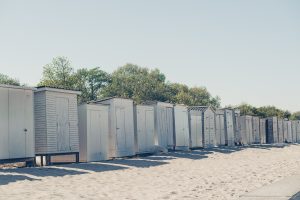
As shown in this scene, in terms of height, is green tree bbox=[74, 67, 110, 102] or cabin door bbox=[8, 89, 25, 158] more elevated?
green tree bbox=[74, 67, 110, 102]

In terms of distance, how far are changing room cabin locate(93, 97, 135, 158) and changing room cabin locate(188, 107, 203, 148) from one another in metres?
8.45

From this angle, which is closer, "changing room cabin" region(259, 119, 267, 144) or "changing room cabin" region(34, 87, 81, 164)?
"changing room cabin" region(34, 87, 81, 164)

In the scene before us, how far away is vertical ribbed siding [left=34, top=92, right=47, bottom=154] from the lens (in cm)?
1694

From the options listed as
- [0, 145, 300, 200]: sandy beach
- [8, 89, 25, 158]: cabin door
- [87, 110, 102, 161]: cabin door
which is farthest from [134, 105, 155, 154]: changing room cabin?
[8, 89, 25, 158]: cabin door

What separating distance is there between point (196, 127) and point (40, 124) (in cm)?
1548

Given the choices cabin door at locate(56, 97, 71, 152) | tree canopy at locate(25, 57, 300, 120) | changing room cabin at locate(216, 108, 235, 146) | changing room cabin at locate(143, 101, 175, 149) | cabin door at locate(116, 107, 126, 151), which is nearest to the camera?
cabin door at locate(56, 97, 71, 152)

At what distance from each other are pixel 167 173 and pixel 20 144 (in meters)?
6.16

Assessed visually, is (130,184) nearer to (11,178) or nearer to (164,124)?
(11,178)

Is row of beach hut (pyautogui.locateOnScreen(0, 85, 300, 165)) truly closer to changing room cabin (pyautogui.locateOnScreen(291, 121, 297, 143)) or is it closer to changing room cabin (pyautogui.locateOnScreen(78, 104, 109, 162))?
changing room cabin (pyautogui.locateOnScreen(78, 104, 109, 162))

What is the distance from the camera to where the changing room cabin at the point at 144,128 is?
74.5 ft

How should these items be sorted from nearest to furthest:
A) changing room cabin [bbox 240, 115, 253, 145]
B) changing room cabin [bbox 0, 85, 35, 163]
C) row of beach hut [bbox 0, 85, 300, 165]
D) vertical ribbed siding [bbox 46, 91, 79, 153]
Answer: changing room cabin [bbox 0, 85, 35, 163] < row of beach hut [bbox 0, 85, 300, 165] < vertical ribbed siding [bbox 46, 91, 79, 153] < changing room cabin [bbox 240, 115, 253, 145]

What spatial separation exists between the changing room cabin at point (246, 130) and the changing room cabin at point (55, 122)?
78.7 feet

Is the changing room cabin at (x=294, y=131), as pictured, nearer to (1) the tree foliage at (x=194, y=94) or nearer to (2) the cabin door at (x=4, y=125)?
(1) the tree foliage at (x=194, y=94)

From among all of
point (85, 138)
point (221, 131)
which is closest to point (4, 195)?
point (85, 138)
